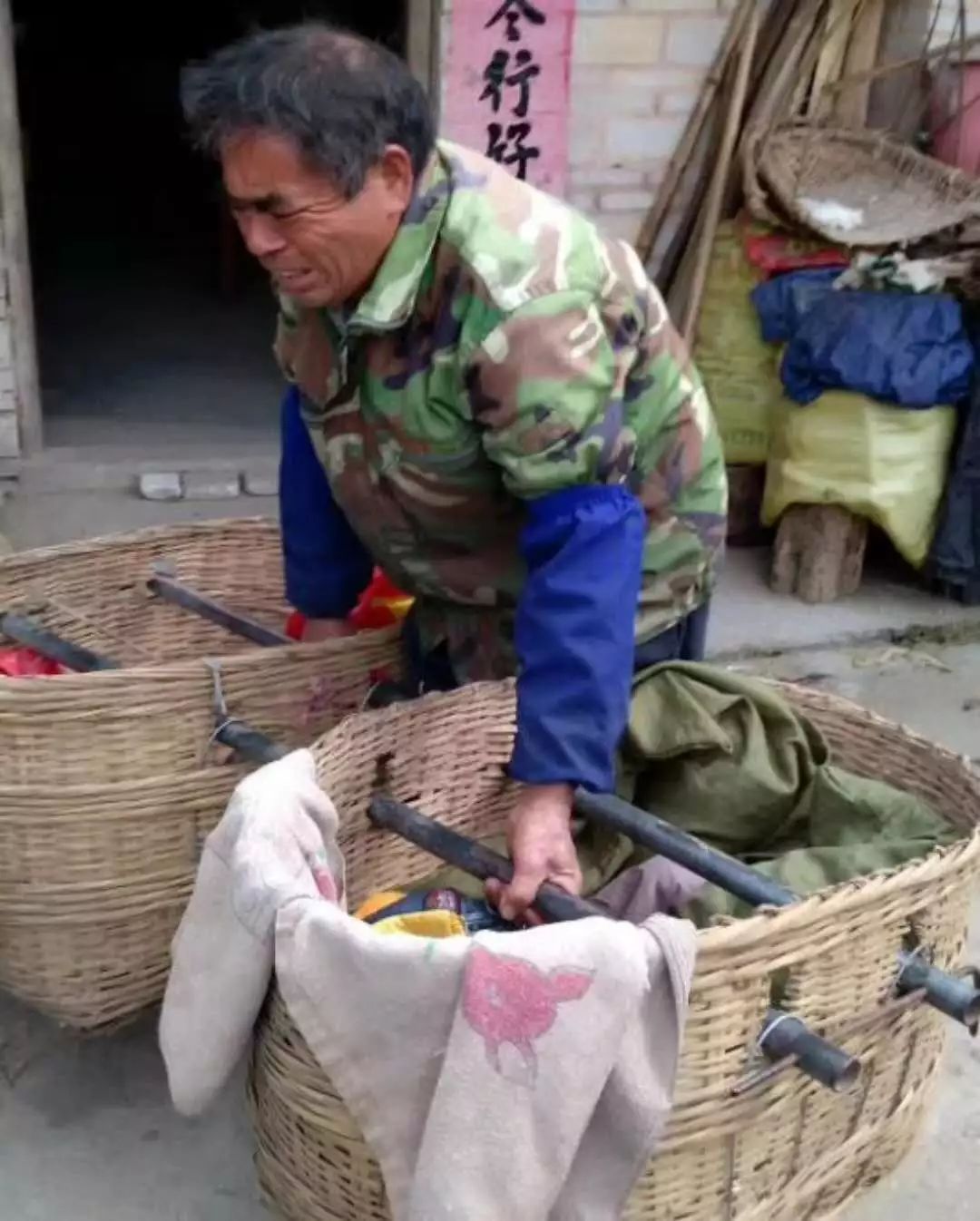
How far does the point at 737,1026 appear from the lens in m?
1.49

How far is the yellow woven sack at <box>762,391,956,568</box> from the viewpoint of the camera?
11.6ft

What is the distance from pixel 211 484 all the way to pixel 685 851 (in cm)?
268

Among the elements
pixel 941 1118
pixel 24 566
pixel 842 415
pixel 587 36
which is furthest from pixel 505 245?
pixel 587 36

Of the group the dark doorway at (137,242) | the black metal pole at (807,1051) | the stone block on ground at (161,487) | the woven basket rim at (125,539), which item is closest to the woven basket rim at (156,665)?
the woven basket rim at (125,539)

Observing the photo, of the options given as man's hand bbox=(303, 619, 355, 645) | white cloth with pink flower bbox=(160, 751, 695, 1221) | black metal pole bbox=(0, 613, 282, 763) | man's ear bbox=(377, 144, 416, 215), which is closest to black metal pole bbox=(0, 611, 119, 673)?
black metal pole bbox=(0, 613, 282, 763)

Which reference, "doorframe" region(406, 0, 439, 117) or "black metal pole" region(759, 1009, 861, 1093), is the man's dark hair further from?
"doorframe" region(406, 0, 439, 117)

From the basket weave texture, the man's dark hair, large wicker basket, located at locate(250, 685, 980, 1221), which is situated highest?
the man's dark hair

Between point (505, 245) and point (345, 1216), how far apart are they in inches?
40.1

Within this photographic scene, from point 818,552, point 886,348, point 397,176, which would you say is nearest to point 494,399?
point 397,176

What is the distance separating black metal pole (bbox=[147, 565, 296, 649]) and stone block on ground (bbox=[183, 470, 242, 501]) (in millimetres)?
1646

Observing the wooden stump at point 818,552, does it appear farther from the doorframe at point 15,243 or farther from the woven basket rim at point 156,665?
the doorframe at point 15,243

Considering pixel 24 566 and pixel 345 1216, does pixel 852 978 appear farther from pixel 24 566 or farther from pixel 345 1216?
pixel 24 566

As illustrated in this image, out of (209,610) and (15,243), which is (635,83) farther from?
(209,610)

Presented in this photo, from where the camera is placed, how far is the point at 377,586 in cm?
233
